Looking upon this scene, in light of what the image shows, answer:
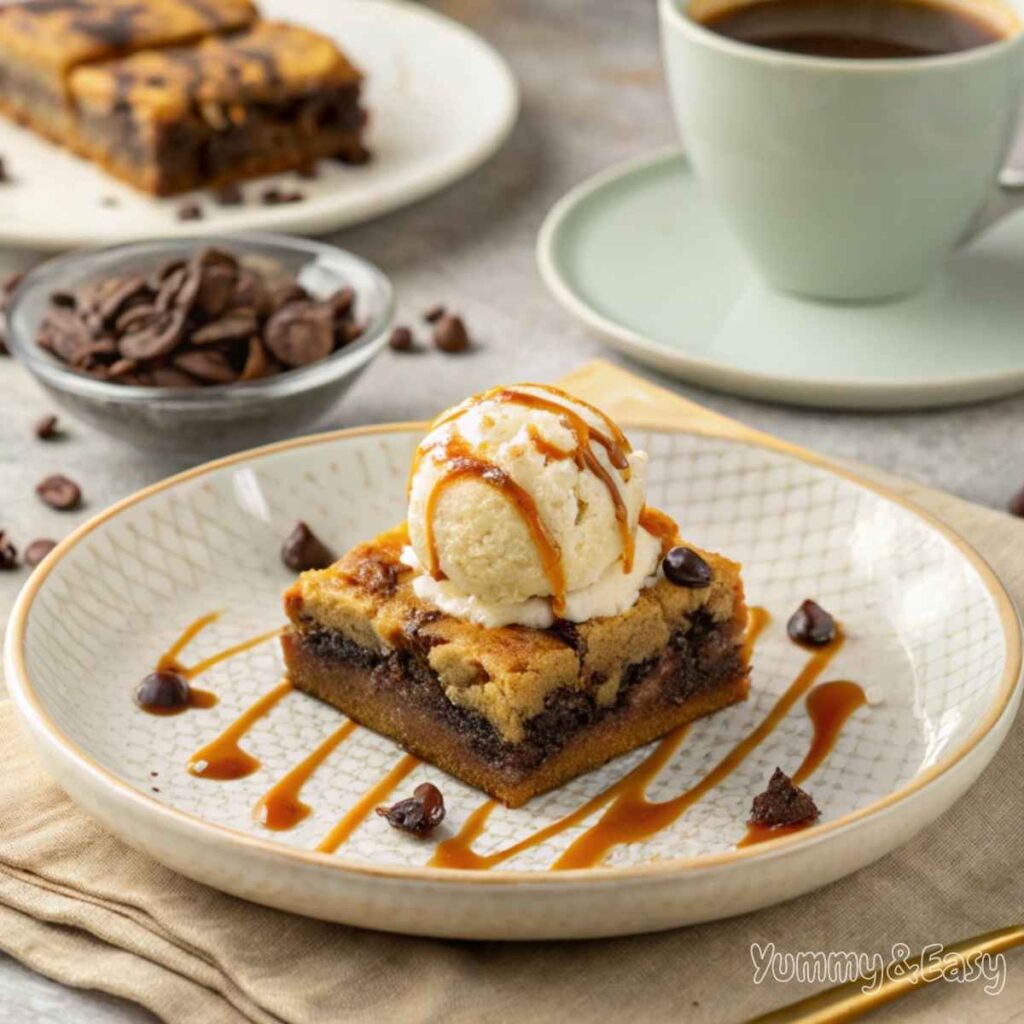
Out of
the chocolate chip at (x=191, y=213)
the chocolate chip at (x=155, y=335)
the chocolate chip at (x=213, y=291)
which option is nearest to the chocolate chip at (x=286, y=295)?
the chocolate chip at (x=213, y=291)

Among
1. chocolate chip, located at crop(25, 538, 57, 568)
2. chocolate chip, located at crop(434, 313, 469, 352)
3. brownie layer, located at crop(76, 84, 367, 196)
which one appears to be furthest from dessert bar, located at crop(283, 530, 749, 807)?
brownie layer, located at crop(76, 84, 367, 196)

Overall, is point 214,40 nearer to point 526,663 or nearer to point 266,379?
point 266,379

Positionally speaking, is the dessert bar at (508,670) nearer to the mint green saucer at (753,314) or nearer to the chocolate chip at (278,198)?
the mint green saucer at (753,314)

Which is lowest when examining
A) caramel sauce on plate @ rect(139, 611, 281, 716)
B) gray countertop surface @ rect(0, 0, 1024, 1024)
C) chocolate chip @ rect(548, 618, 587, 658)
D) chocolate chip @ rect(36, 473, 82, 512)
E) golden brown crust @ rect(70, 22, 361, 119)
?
gray countertop surface @ rect(0, 0, 1024, 1024)

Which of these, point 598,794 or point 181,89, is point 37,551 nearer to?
point 598,794

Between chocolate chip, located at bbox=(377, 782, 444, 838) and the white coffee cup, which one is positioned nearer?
chocolate chip, located at bbox=(377, 782, 444, 838)

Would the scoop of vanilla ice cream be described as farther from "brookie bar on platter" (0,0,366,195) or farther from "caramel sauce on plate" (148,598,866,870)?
"brookie bar on platter" (0,0,366,195)

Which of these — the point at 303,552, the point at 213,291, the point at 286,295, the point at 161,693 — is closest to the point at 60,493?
the point at 213,291
